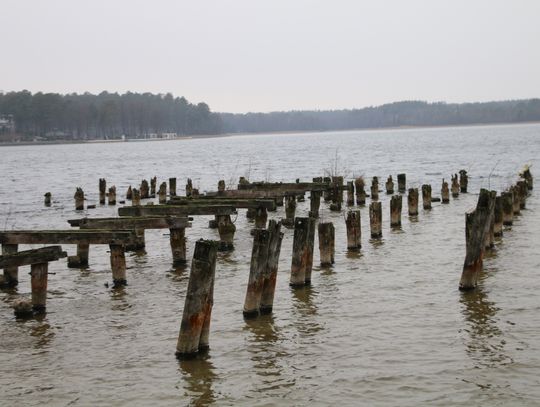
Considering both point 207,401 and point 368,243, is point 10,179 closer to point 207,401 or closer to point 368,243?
point 368,243

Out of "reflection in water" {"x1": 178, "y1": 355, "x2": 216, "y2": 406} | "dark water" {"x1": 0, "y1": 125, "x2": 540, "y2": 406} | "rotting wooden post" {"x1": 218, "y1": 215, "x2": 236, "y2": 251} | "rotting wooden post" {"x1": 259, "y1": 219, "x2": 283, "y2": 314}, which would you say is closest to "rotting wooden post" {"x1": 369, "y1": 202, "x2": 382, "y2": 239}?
"dark water" {"x1": 0, "y1": 125, "x2": 540, "y2": 406}

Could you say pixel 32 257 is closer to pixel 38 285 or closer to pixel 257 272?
pixel 38 285

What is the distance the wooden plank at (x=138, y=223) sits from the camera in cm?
1706

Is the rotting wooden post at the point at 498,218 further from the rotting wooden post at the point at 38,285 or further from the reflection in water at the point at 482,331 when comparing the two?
the rotting wooden post at the point at 38,285

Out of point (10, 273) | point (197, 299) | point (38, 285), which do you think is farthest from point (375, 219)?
point (197, 299)

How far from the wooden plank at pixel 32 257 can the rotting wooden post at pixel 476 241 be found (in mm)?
7603

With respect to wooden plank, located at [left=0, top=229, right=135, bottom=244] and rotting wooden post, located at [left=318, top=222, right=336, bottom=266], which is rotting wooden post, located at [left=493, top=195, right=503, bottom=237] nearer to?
rotting wooden post, located at [left=318, top=222, right=336, bottom=266]

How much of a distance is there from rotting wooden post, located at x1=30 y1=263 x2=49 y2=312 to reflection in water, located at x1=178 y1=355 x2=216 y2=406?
13.8 feet

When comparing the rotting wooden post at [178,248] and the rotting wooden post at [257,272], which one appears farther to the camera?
the rotting wooden post at [178,248]

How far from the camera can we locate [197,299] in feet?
34.0

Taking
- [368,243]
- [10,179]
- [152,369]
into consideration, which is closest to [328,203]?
[368,243]

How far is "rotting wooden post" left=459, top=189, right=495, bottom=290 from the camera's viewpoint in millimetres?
13883

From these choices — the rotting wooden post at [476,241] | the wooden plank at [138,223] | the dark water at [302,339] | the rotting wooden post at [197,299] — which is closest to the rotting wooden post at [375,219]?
the dark water at [302,339]

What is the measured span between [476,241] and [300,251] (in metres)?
3.36
